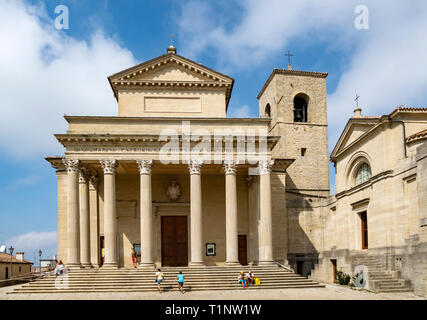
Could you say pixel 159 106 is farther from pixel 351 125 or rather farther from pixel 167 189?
pixel 351 125

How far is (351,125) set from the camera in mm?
29766

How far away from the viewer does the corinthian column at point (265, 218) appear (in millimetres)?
26484

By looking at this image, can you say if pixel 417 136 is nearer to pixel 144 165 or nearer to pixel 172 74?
pixel 144 165

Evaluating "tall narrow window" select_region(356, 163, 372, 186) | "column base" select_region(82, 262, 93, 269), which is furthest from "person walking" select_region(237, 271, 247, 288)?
"tall narrow window" select_region(356, 163, 372, 186)

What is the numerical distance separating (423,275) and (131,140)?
686 inches

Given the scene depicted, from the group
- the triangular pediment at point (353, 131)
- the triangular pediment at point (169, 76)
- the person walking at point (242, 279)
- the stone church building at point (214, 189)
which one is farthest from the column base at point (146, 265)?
the triangular pediment at point (353, 131)

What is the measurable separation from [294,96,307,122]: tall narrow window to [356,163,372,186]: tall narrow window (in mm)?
10649

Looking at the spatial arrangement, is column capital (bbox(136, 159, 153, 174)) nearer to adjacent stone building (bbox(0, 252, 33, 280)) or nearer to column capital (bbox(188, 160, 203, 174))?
column capital (bbox(188, 160, 203, 174))

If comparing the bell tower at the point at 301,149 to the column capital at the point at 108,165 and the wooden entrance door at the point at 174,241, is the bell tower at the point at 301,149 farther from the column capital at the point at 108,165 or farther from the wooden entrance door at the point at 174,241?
the column capital at the point at 108,165

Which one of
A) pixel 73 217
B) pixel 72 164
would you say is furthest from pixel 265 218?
pixel 72 164

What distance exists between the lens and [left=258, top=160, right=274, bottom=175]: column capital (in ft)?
88.7

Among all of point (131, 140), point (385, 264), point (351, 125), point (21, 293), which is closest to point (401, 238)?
point (385, 264)

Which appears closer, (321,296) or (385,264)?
(321,296)
